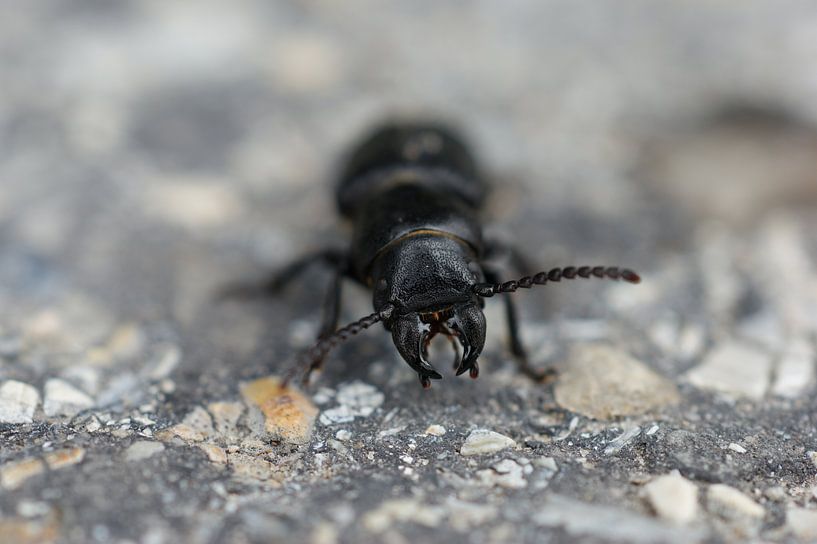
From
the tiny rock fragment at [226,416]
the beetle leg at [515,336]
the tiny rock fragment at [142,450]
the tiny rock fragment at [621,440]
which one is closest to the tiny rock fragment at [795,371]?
the tiny rock fragment at [621,440]

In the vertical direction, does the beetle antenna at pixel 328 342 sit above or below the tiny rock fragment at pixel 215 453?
above

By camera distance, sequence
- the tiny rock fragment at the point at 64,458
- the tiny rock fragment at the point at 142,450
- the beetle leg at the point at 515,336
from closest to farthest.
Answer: the tiny rock fragment at the point at 64,458 → the tiny rock fragment at the point at 142,450 → the beetle leg at the point at 515,336

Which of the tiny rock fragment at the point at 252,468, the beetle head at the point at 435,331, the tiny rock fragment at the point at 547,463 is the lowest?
the tiny rock fragment at the point at 252,468

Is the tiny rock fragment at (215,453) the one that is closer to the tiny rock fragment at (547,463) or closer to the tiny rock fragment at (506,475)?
the tiny rock fragment at (506,475)

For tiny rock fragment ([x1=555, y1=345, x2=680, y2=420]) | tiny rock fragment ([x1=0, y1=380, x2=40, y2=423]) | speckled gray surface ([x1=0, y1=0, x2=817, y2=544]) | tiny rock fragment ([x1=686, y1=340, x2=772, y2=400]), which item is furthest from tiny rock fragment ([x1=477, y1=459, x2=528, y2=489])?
tiny rock fragment ([x1=0, y1=380, x2=40, y2=423])

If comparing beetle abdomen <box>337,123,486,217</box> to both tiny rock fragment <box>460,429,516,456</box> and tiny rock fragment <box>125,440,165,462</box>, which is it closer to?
tiny rock fragment <box>460,429,516,456</box>
